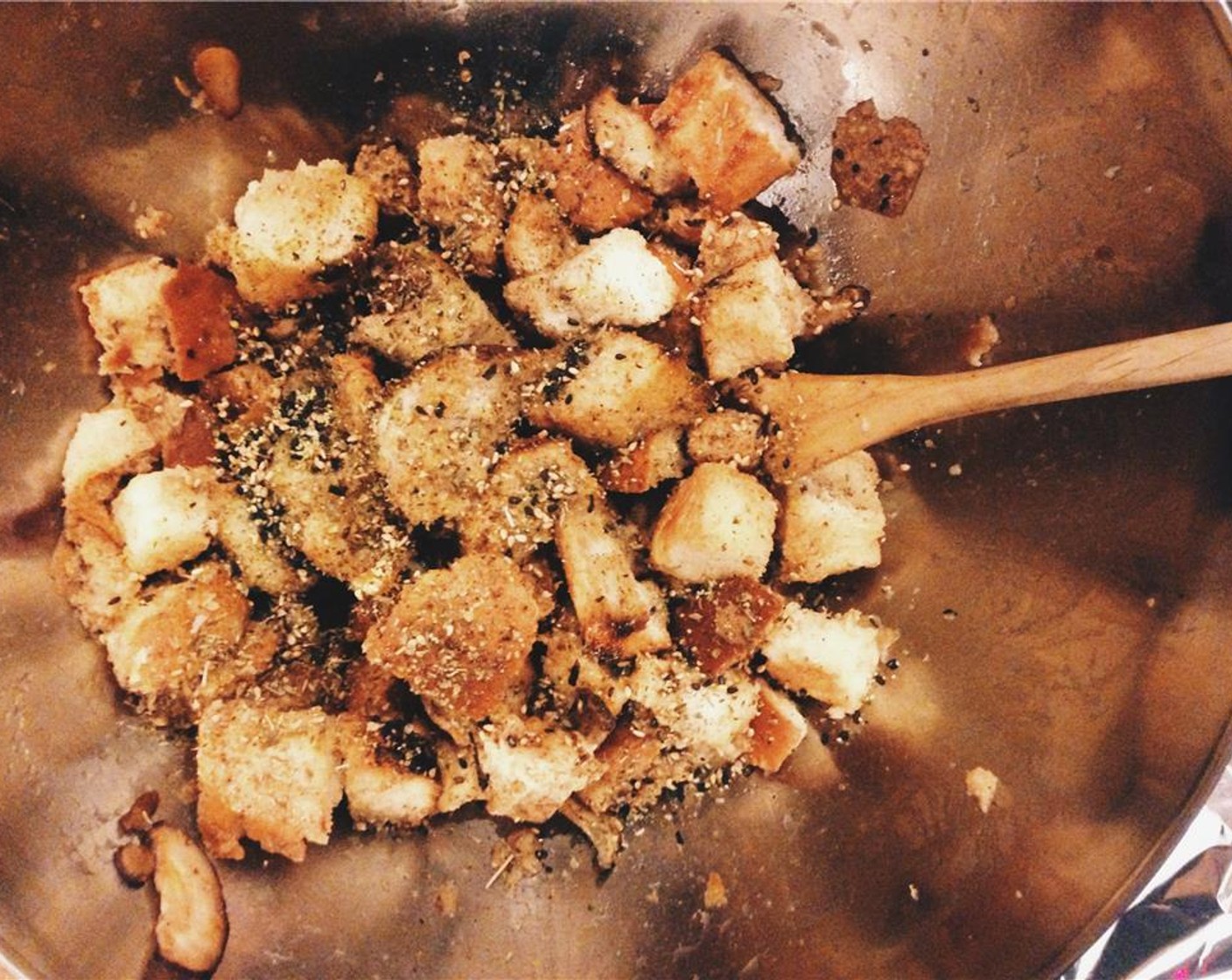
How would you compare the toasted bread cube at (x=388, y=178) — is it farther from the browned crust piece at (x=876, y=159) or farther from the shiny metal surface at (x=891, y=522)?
the browned crust piece at (x=876, y=159)

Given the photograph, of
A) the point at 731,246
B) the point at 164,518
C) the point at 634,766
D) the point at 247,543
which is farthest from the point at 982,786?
the point at 164,518

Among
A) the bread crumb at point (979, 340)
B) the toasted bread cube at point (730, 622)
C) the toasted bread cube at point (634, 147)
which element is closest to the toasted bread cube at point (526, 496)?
the toasted bread cube at point (730, 622)

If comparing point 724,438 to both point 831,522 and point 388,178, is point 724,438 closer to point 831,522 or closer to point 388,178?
point 831,522

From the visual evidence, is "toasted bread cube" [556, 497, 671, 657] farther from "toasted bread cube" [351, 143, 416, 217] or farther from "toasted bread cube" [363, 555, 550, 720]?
"toasted bread cube" [351, 143, 416, 217]

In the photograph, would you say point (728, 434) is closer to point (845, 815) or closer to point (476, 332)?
point (476, 332)

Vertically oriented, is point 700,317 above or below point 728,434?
above

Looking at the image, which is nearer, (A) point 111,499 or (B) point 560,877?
(A) point 111,499

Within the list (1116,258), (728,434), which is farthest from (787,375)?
(1116,258)
